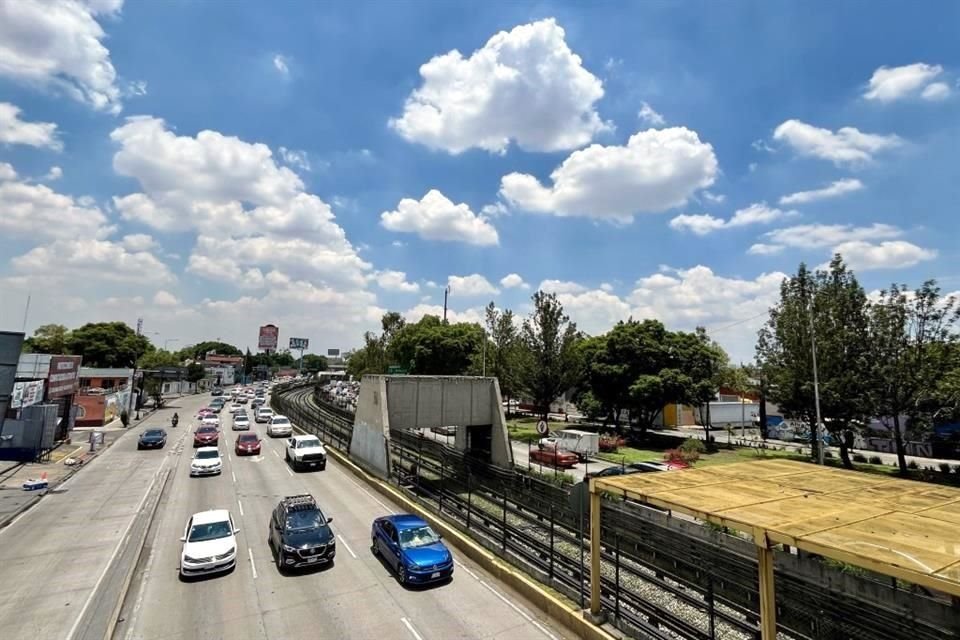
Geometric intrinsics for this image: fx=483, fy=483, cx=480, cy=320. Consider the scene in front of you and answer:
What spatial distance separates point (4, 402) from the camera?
25.8 m

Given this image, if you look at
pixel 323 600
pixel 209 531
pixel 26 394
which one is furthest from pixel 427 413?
pixel 26 394

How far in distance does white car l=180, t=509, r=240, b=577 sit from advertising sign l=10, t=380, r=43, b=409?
22.6m

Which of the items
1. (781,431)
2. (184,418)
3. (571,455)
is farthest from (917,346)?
(184,418)

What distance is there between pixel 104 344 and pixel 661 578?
115 metres

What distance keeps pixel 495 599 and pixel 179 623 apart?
26.3ft

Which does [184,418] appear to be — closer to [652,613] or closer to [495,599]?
[495,599]

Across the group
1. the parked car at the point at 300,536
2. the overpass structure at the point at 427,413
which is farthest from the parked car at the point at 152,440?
the parked car at the point at 300,536

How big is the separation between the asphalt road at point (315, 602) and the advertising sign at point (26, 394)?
1866 centimetres

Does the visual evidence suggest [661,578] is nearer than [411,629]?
No

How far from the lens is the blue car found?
1400 centimetres

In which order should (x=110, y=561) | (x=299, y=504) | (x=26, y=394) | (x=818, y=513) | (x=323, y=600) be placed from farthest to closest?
(x=26, y=394) < (x=299, y=504) < (x=110, y=561) < (x=323, y=600) < (x=818, y=513)

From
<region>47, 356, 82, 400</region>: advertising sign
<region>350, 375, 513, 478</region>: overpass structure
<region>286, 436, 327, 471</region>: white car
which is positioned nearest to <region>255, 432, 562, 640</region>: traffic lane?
<region>350, 375, 513, 478</region>: overpass structure

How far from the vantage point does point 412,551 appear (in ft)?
47.7

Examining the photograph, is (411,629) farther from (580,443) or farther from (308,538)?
(580,443)
